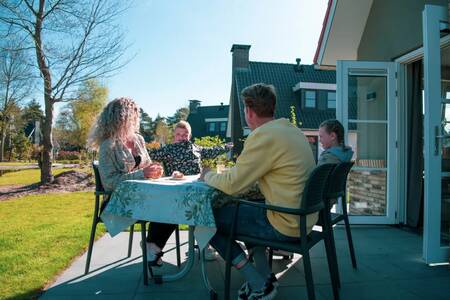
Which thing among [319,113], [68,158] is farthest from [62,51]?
[68,158]

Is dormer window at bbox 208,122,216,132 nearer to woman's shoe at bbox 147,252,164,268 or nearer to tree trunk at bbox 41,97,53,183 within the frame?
tree trunk at bbox 41,97,53,183

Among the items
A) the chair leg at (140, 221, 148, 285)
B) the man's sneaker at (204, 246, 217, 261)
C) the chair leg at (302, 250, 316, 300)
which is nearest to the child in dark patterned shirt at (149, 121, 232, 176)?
the man's sneaker at (204, 246, 217, 261)

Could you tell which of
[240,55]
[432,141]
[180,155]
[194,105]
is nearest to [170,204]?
[180,155]

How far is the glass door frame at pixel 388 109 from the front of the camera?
520 centimetres

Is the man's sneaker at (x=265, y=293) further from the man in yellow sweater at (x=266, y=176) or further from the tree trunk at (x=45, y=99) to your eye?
the tree trunk at (x=45, y=99)

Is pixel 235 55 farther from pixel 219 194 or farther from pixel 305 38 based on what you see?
pixel 219 194

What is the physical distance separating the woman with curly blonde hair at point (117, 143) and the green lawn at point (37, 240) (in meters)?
0.96

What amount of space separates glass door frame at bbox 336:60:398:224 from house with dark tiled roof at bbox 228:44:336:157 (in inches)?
541

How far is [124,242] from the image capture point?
4281mm

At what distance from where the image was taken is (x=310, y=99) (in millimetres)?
19969

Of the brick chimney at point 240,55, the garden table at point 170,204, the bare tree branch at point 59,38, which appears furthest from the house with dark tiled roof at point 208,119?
the garden table at point 170,204

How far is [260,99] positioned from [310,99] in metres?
18.3

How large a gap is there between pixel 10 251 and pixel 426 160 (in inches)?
158

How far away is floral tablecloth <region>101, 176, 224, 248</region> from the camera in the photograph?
2326 mm
